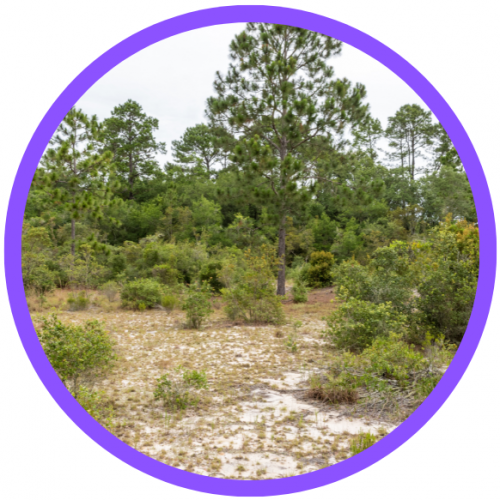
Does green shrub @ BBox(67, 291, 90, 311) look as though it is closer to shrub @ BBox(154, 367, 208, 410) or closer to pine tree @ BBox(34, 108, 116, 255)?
pine tree @ BBox(34, 108, 116, 255)

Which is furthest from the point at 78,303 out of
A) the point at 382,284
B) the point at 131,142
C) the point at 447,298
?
the point at 131,142

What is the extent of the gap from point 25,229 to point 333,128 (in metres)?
9.35

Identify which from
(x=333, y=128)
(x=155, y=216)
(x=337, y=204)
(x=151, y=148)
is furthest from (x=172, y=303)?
(x=151, y=148)

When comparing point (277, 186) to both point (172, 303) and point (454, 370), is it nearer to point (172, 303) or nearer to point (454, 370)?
point (172, 303)

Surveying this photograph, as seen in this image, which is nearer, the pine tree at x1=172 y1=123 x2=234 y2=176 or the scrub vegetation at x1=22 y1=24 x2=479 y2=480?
the scrub vegetation at x1=22 y1=24 x2=479 y2=480

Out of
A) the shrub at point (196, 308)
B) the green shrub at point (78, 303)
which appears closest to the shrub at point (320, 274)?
the shrub at point (196, 308)

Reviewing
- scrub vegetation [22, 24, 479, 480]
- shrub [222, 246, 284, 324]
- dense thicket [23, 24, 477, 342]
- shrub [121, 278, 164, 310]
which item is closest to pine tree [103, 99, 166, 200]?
dense thicket [23, 24, 477, 342]

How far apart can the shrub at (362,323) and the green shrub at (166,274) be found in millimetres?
7362

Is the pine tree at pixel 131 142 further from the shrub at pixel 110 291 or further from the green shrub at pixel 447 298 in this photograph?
the green shrub at pixel 447 298

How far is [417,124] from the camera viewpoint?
2291 centimetres

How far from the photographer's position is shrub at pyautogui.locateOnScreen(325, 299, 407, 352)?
572cm

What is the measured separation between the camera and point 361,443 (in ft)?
11.4

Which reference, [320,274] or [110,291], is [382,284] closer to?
[110,291]

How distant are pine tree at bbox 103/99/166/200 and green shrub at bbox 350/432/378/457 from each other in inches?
786
